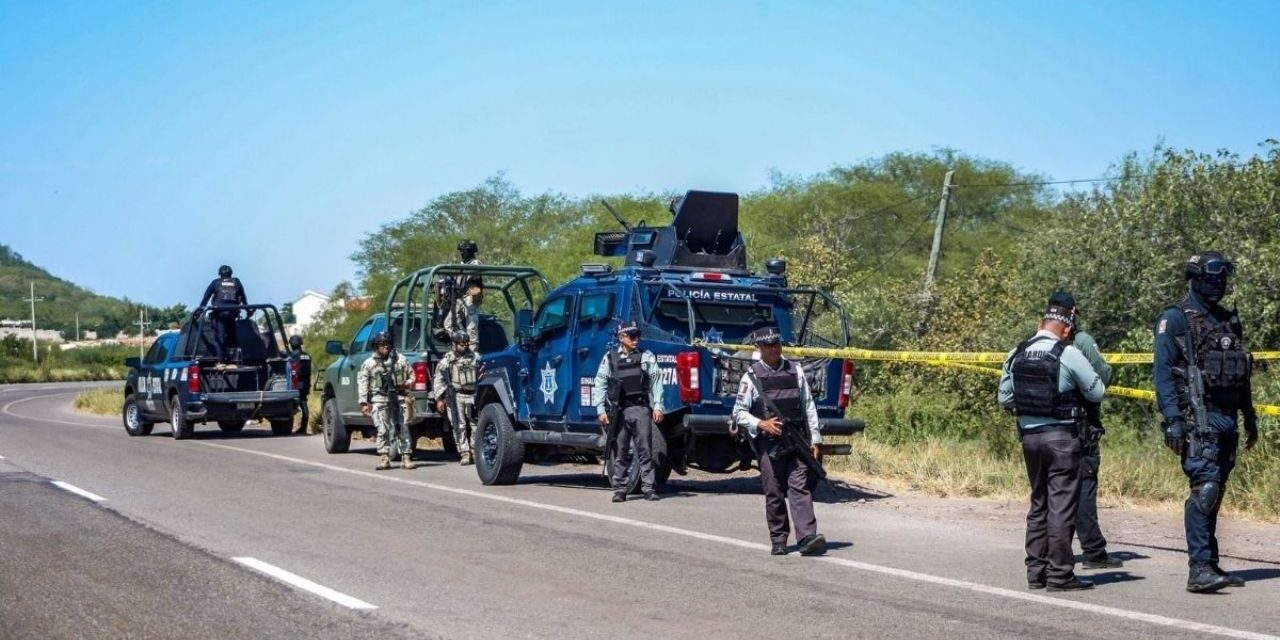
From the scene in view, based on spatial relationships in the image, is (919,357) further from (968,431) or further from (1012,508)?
(968,431)

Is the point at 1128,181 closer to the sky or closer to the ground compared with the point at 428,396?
closer to the sky

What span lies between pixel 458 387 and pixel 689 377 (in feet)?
15.9

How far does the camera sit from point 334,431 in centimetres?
2130

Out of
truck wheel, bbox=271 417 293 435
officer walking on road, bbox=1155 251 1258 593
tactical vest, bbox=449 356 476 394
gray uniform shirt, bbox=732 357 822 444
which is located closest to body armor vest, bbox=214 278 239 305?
truck wheel, bbox=271 417 293 435

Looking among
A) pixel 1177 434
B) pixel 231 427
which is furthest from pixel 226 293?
pixel 1177 434

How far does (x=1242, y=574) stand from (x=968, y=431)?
1254cm

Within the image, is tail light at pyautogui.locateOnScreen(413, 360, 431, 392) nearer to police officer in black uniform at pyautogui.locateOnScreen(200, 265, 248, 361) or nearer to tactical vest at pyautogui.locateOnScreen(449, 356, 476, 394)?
tactical vest at pyautogui.locateOnScreen(449, 356, 476, 394)

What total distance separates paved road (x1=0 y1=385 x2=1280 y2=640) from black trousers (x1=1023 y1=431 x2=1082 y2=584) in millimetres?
225

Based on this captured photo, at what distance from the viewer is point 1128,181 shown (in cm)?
2253

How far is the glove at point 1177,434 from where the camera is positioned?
8523 millimetres

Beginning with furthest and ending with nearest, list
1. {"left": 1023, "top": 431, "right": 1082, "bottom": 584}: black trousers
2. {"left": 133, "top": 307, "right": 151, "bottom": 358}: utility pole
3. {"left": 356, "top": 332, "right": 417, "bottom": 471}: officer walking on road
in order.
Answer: {"left": 133, "top": 307, "right": 151, "bottom": 358}: utility pole, {"left": 356, "top": 332, "right": 417, "bottom": 471}: officer walking on road, {"left": 1023, "top": 431, "right": 1082, "bottom": 584}: black trousers

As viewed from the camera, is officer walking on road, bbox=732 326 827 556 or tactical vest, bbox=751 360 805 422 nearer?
officer walking on road, bbox=732 326 827 556

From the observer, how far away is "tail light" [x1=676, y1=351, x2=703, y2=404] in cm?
1374

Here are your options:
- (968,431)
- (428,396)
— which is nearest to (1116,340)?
(968,431)
